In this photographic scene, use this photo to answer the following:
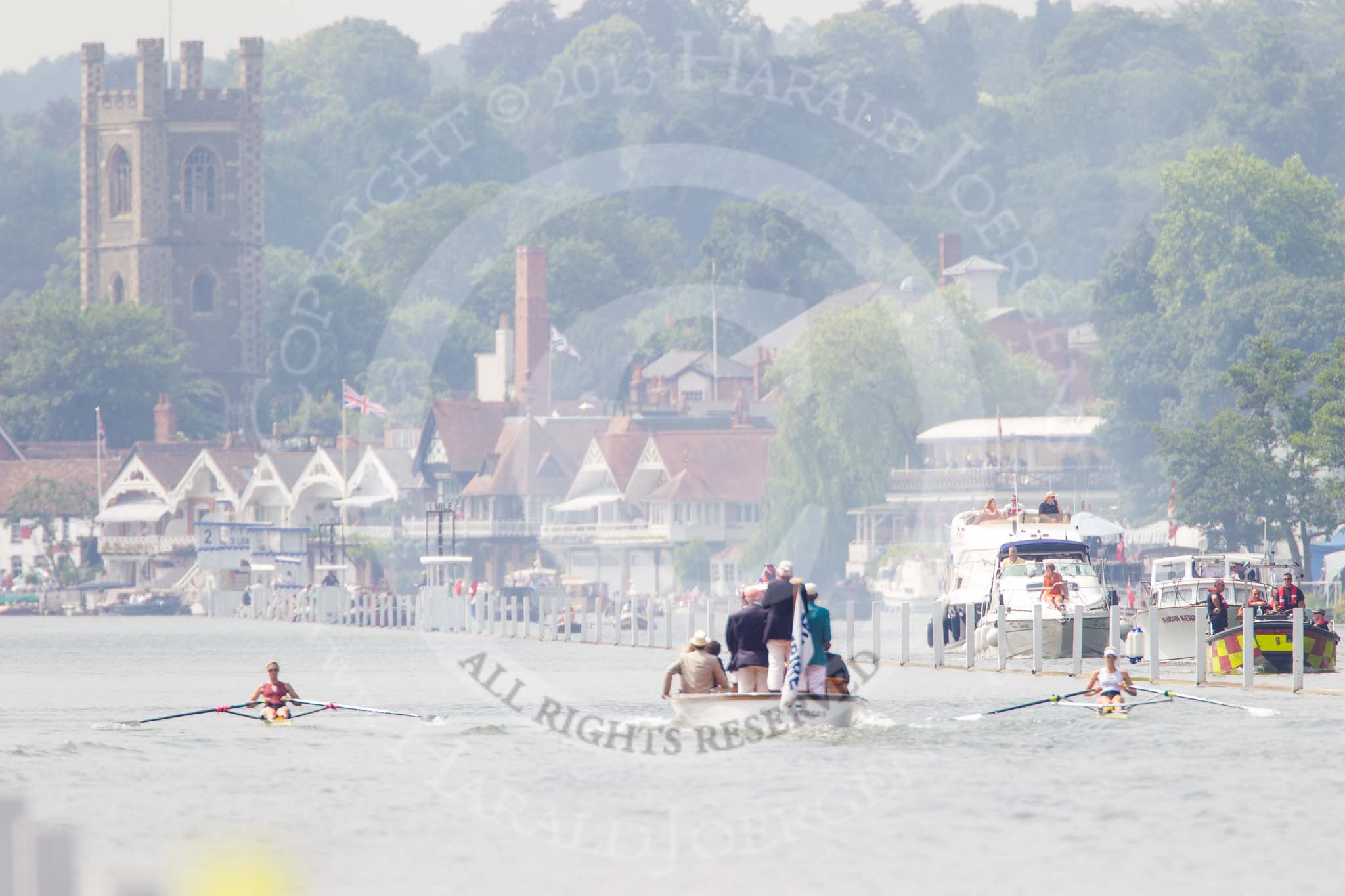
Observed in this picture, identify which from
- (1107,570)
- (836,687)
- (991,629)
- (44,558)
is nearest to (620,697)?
(991,629)

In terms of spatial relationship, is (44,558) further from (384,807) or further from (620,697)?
(384,807)

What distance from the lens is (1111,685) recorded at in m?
54.1

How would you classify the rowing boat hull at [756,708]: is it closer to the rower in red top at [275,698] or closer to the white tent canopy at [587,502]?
the rower in red top at [275,698]

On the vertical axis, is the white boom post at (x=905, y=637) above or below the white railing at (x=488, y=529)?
below

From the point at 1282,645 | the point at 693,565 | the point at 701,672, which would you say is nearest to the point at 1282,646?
the point at 1282,645

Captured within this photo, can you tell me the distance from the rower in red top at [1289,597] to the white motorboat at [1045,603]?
5.90 metres

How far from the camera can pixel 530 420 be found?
186125 millimetres

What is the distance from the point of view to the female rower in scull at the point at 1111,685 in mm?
54031

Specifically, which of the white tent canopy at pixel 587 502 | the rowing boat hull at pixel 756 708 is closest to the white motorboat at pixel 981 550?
the rowing boat hull at pixel 756 708

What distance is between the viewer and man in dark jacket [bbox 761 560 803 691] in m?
46.8

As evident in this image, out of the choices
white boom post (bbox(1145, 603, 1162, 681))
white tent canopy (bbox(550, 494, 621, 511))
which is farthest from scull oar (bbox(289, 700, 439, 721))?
white tent canopy (bbox(550, 494, 621, 511))

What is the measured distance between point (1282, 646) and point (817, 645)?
1644cm

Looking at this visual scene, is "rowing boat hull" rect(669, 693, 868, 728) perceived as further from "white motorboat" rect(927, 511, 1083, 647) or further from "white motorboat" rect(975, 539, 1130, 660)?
"white motorboat" rect(927, 511, 1083, 647)

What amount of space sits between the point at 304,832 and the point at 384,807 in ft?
9.72
